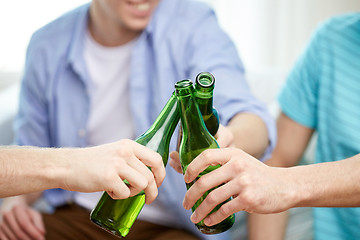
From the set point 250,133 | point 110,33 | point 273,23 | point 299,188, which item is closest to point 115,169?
point 299,188

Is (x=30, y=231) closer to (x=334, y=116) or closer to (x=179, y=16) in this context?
(x=179, y=16)

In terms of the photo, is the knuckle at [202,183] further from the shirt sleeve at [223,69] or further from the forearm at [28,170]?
the shirt sleeve at [223,69]

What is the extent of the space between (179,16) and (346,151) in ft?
2.07

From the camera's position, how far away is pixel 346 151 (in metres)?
1.21

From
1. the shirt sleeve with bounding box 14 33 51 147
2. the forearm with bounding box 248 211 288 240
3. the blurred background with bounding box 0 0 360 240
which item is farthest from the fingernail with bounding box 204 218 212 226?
the blurred background with bounding box 0 0 360 240

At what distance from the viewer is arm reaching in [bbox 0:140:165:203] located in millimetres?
729

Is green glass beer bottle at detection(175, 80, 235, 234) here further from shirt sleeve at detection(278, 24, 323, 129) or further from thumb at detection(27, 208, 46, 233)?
thumb at detection(27, 208, 46, 233)

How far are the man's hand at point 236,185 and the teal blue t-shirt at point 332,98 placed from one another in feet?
1.67

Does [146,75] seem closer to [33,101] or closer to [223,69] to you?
[223,69]

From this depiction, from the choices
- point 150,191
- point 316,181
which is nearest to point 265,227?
point 316,181

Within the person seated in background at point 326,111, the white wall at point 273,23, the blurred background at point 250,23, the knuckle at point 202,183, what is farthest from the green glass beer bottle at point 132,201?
the white wall at point 273,23

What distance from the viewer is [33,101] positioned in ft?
5.00

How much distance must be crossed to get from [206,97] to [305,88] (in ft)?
2.03

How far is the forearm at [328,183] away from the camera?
783 millimetres
